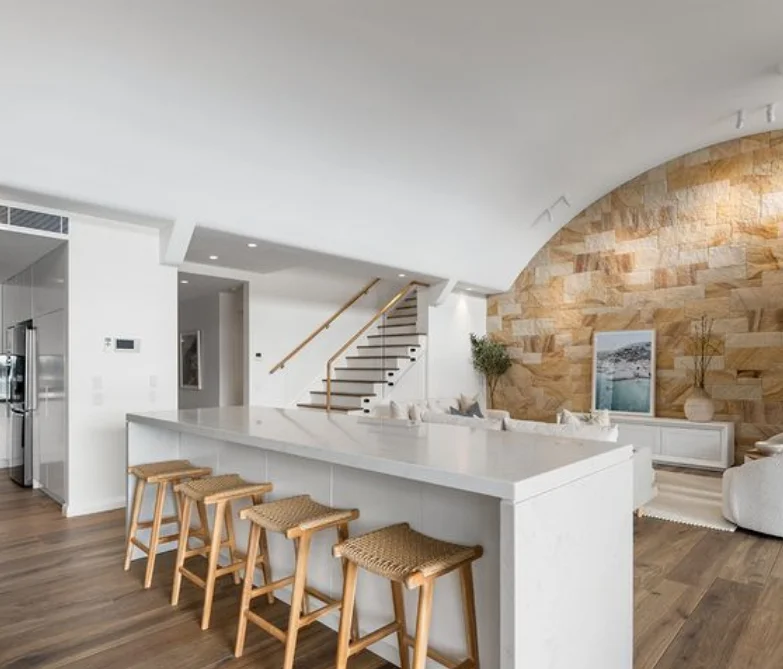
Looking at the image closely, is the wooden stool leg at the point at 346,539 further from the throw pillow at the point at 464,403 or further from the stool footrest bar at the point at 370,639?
the throw pillow at the point at 464,403

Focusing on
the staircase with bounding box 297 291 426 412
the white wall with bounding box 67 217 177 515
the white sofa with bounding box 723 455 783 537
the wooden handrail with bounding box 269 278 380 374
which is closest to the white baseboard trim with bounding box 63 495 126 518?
the white wall with bounding box 67 217 177 515

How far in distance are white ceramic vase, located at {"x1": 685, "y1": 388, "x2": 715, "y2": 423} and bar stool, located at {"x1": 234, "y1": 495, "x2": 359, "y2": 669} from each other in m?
6.36

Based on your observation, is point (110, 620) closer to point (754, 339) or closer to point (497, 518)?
point (497, 518)

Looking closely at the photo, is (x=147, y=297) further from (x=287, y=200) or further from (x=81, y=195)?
(x=287, y=200)

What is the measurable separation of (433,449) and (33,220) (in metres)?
4.27

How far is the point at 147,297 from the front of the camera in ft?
17.3

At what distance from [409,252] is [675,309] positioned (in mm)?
4107

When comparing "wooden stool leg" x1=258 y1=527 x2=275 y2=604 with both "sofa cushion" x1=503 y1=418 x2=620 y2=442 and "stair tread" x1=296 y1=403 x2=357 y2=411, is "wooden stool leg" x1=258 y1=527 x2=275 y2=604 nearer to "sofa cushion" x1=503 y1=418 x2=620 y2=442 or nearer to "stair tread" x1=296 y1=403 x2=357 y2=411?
"sofa cushion" x1=503 y1=418 x2=620 y2=442

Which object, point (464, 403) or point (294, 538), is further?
point (464, 403)

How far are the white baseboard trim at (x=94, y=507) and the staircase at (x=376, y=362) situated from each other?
3.47m

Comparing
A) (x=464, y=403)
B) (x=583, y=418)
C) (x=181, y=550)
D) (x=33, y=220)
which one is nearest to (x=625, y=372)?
(x=464, y=403)

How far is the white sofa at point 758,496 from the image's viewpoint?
4.05 metres

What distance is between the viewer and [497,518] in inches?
79.1

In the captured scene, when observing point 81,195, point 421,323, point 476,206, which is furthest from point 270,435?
point 421,323
